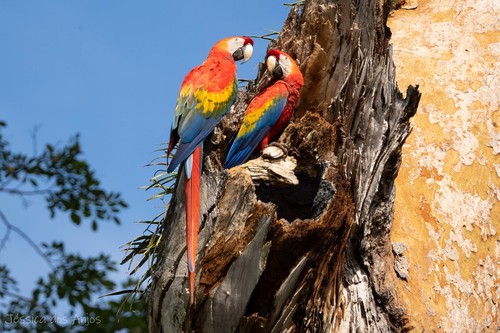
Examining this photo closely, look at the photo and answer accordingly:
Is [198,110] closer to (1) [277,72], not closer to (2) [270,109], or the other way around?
(2) [270,109]

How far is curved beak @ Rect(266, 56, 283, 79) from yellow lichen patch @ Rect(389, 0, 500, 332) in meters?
0.78

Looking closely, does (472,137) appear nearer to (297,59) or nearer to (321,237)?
(297,59)

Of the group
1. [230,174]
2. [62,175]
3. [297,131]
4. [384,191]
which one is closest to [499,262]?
[384,191]

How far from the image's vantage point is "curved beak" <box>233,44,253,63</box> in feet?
12.2

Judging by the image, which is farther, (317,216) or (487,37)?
(487,37)

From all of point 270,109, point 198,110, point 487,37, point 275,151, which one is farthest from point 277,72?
point 487,37

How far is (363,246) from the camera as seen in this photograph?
278cm

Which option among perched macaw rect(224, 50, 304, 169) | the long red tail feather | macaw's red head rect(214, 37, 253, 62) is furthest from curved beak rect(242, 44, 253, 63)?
the long red tail feather

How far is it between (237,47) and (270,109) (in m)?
0.72

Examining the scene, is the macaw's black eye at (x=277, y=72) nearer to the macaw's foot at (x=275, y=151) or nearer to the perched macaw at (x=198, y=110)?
the perched macaw at (x=198, y=110)

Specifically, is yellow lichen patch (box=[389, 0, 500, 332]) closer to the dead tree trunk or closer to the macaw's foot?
the dead tree trunk

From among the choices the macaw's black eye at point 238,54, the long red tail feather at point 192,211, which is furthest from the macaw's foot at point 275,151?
the macaw's black eye at point 238,54

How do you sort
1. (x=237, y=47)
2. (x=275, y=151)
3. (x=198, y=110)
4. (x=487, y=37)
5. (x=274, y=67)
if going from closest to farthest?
(x=275, y=151)
(x=198, y=110)
(x=274, y=67)
(x=237, y=47)
(x=487, y=37)

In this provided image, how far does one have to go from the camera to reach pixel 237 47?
3709mm
